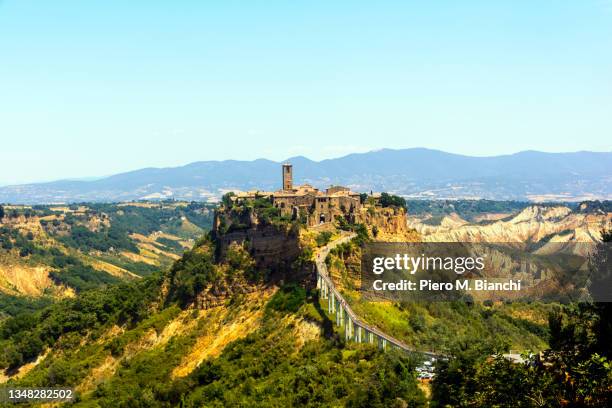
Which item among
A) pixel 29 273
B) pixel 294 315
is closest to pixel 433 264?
pixel 294 315

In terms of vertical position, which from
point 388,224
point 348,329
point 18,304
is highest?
point 388,224

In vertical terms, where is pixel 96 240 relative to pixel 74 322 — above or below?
below

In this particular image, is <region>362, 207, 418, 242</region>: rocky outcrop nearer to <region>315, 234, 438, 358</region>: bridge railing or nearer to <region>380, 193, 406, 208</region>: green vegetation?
<region>380, 193, 406, 208</region>: green vegetation

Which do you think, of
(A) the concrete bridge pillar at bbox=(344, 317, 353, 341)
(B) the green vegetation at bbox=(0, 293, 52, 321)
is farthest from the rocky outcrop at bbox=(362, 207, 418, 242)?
(B) the green vegetation at bbox=(0, 293, 52, 321)

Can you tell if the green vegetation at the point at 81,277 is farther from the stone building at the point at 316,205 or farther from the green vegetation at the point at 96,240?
the stone building at the point at 316,205

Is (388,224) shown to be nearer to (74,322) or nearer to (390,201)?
(390,201)

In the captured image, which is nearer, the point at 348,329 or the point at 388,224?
the point at 348,329

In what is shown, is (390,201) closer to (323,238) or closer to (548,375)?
(323,238)

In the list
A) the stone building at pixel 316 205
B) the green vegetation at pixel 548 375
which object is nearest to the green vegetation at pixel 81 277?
the stone building at pixel 316 205

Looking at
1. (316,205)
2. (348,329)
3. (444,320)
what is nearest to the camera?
(348,329)

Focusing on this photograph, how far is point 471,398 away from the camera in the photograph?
25.6m

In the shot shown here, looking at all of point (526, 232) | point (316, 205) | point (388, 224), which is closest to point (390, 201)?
point (388, 224)

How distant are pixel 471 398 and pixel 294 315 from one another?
27.2 m

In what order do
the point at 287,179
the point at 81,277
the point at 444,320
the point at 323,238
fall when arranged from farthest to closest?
the point at 81,277
the point at 287,179
the point at 323,238
the point at 444,320
